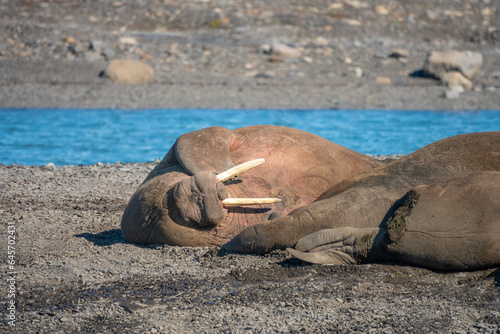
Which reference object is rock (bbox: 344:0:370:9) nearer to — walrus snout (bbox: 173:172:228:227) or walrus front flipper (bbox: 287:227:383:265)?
walrus snout (bbox: 173:172:228:227)

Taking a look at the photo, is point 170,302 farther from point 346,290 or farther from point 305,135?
point 305,135

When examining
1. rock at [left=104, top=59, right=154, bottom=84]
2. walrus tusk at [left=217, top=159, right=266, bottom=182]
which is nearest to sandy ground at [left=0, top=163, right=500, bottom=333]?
walrus tusk at [left=217, top=159, right=266, bottom=182]

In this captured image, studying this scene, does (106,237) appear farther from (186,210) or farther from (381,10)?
(381,10)

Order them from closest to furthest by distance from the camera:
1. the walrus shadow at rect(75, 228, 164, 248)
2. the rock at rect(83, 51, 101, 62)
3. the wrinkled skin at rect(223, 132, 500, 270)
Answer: the wrinkled skin at rect(223, 132, 500, 270) < the walrus shadow at rect(75, 228, 164, 248) < the rock at rect(83, 51, 101, 62)

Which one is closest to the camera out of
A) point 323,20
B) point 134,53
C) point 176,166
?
point 176,166

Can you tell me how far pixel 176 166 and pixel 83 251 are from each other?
0.94 m

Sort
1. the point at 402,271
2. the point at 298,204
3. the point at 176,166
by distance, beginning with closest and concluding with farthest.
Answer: the point at 402,271 → the point at 298,204 → the point at 176,166

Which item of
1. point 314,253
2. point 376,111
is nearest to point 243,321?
point 314,253

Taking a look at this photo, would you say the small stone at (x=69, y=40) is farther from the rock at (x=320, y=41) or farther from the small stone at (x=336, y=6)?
the small stone at (x=336, y=6)

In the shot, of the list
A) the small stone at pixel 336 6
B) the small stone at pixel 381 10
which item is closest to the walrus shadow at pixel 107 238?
the small stone at pixel 336 6

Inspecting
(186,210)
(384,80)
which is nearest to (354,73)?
(384,80)

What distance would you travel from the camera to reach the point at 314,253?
376 centimetres

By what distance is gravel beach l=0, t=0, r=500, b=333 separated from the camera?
3.18 meters

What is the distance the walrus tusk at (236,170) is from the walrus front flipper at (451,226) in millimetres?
1044
